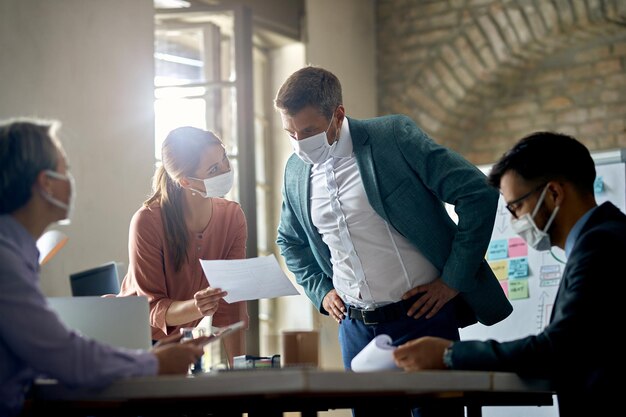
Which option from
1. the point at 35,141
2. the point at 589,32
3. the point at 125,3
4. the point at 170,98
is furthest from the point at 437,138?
the point at 35,141

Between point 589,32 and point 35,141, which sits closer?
point 35,141

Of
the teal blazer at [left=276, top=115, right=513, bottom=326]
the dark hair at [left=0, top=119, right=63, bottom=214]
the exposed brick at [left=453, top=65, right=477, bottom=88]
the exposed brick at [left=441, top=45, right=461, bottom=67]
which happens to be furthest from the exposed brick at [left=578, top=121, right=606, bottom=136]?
the dark hair at [left=0, top=119, right=63, bottom=214]

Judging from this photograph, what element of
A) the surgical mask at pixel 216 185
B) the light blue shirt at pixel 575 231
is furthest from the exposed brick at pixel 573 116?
the light blue shirt at pixel 575 231

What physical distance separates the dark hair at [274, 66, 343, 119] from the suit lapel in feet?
0.32

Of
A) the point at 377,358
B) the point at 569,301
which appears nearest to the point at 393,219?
the point at 377,358

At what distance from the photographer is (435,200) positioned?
107 inches

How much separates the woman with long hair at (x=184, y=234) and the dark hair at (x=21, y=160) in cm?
92

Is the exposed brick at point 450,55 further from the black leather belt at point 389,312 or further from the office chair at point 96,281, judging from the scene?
the office chair at point 96,281

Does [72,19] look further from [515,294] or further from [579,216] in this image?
[579,216]

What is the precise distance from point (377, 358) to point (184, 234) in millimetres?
984

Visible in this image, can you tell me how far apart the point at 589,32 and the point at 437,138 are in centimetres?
111

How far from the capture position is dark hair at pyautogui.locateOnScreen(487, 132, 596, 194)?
2.13 metres

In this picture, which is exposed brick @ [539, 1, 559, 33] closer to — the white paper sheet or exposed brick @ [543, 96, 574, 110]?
exposed brick @ [543, 96, 574, 110]

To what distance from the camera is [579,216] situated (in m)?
2.11
